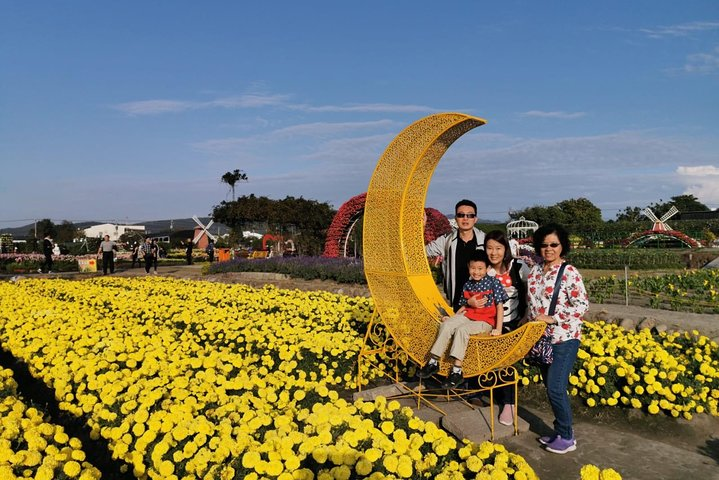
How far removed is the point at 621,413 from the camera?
13.6 ft

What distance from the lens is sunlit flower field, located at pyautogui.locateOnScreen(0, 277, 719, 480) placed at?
8.20ft

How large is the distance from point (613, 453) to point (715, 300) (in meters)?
5.78

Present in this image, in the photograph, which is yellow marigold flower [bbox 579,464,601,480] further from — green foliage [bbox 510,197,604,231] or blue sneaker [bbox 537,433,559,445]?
green foliage [bbox 510,197,604,231]

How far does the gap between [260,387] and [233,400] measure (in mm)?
412

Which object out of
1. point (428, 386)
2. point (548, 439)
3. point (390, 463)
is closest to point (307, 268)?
point (428, 386)

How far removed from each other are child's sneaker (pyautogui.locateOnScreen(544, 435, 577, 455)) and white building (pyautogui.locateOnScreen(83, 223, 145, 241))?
46.0m

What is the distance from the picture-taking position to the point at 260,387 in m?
3.68

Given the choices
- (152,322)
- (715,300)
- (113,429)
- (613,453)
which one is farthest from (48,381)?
(715,300)

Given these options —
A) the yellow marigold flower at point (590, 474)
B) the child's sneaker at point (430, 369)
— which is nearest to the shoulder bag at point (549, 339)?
the child's sneaker at point (430, 369)

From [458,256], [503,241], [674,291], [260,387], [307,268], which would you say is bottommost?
[674,291]

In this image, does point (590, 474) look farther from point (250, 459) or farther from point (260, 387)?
point (260, 387)

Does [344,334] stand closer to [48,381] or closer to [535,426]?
[535,426]

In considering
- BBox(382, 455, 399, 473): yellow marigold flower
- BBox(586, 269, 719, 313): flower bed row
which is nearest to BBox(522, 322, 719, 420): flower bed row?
BBox(382, 455, 399, 473): yellow marigold flower

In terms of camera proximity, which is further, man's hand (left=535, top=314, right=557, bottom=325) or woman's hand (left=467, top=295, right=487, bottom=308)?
woman's hand (left=467, top=295, right=487, bottom=308)
